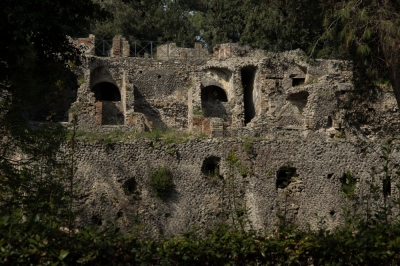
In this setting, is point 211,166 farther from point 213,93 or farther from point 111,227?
point 213,93

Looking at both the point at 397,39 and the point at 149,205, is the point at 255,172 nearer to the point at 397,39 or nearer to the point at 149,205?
the point at 149,205

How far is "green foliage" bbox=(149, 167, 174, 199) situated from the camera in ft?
57.7

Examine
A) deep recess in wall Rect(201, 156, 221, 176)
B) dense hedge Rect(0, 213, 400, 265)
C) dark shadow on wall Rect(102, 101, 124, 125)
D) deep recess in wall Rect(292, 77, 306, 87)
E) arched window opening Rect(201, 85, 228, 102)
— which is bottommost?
dense hedge Rect(0, 213, 400, 265)

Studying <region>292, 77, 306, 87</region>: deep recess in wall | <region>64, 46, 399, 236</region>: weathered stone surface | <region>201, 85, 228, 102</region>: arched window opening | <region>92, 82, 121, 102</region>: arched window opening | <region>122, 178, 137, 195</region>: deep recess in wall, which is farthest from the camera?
<region>201, 85, 228, 102</region>: arched window opening

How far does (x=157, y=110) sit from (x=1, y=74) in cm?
1893

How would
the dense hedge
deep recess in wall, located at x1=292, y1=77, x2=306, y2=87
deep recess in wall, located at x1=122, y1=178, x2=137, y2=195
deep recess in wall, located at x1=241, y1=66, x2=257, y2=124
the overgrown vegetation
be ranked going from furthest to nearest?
deep recess in wall, located at x1=292, y1=77, x2=306, y2=87, deep recess in wall, located at x1=241, y1=66, x2=257, y2=124, deep recess in wall, located at x1=122, y1=178, x2=137, y2=195, the overgrown vegetation, the dense hedge

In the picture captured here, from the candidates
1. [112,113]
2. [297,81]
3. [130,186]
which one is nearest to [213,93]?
[297,81]

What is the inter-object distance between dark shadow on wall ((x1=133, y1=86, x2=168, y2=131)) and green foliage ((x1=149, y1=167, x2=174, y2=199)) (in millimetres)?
11316

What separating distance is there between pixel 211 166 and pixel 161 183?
1835 millimetres

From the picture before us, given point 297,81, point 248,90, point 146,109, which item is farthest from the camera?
point 248,90

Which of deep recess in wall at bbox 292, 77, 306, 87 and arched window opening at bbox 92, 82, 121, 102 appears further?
arched window opening at bbox 92, 82, 121, 102

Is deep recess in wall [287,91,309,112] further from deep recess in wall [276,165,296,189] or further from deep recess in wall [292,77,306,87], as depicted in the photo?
deep recess in wall [276,165,296,189]

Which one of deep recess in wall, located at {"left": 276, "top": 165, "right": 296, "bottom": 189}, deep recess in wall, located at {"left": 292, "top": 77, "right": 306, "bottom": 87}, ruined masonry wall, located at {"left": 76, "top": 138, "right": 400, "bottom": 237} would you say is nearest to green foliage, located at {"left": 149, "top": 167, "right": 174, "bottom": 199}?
ruined masonry wall, located at {"left": 76, "top": 138, "right": 400, "bottom": 237}

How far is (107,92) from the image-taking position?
104ft
